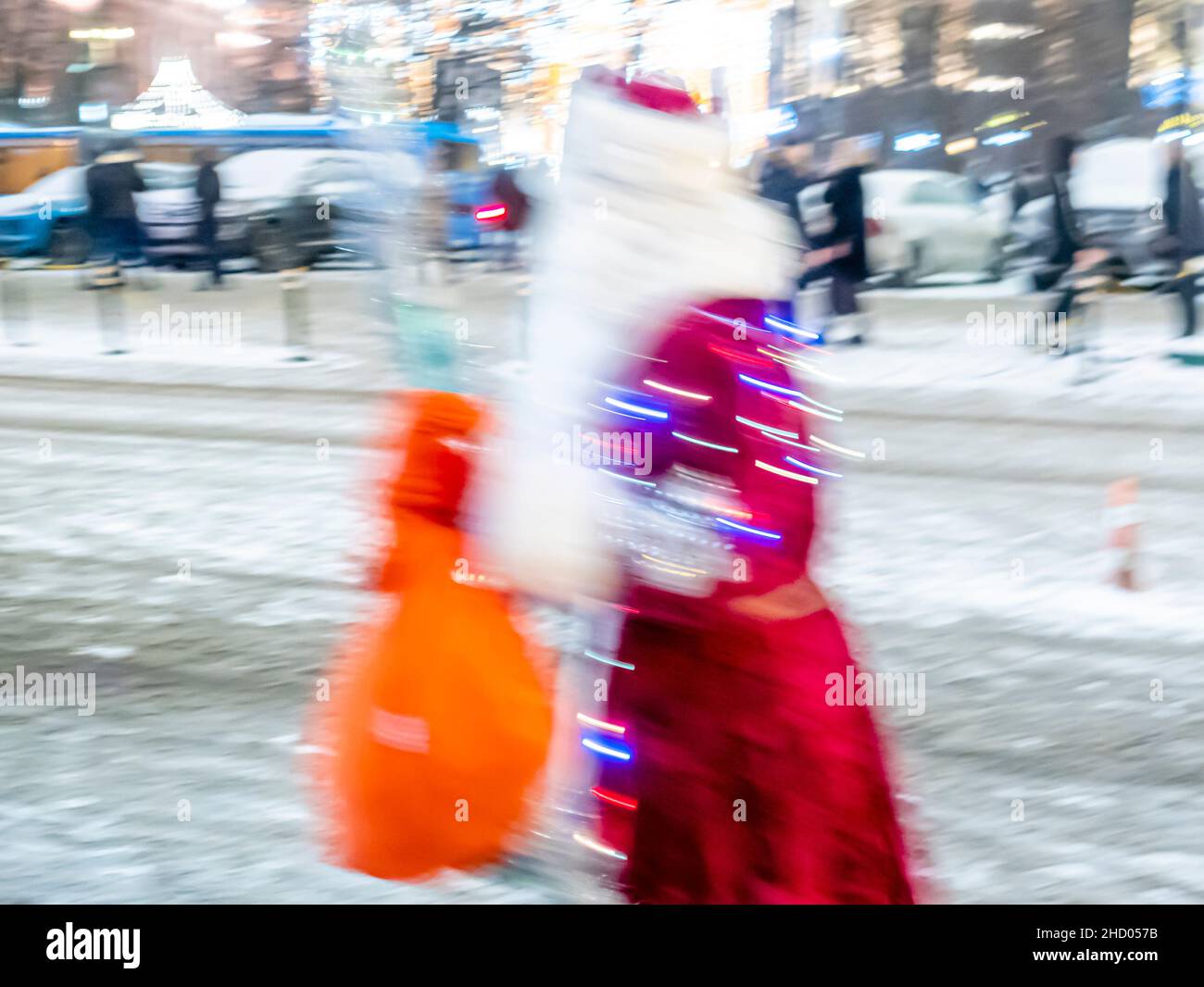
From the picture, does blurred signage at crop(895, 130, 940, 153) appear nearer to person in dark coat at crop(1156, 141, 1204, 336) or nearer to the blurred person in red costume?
person in dark coat at crop(1156, 141, 1204, 336)

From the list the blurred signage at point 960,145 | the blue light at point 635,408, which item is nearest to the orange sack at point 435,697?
the blue light at point 635,408

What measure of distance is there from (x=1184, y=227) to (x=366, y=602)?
734 centimetres

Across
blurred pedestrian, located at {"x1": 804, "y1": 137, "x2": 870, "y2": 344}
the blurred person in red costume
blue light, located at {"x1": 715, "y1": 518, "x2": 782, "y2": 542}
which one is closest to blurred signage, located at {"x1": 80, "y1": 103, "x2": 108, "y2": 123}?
blurred pedestrian, located at {"x1": 804, "y1": 137, "x2": 870, "y2": 344}

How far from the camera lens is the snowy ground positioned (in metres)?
3.06

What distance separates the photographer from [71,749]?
354cm

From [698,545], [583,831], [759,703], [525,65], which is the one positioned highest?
[525,65]

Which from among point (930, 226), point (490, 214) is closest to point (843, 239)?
point (490, 214)

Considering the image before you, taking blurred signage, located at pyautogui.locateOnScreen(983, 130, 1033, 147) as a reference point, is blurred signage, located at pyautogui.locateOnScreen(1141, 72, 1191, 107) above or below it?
above

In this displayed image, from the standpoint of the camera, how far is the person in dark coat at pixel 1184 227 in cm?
950

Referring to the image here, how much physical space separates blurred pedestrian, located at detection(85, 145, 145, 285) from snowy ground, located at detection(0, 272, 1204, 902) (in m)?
1.35

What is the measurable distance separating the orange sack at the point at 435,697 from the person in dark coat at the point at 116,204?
779 cm

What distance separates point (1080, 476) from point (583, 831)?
4.74m
